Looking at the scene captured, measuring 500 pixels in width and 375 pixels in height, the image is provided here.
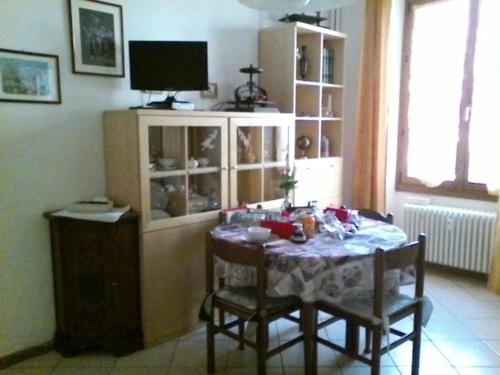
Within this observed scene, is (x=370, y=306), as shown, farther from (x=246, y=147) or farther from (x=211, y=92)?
(x=211, y=92)

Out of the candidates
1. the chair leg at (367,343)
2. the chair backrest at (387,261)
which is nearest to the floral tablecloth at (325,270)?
the chair backrest at (387,261)

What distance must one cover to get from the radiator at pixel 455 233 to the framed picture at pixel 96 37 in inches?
110

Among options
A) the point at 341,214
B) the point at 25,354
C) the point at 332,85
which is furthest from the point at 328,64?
the point at 25,354

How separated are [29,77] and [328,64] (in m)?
2.43

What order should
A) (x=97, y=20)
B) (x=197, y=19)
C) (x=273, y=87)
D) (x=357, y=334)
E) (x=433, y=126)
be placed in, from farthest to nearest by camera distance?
(x=433, y=126), (x=273, y=87), (x=197, y=19), (x=97, y=20), (x=357, y=334)

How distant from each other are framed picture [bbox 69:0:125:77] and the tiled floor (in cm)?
169

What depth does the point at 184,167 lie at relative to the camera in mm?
2752

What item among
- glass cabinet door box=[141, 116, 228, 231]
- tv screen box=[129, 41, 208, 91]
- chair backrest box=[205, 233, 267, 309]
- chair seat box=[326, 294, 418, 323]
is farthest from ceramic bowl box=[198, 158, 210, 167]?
chair seat box=[326, 294, 418, 323]

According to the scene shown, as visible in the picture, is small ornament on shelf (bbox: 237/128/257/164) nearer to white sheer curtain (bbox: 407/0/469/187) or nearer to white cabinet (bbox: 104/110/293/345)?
white cabinet (bbox: 104/110/293/345)

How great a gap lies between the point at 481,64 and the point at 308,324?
2764 mm

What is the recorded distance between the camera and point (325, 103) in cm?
397

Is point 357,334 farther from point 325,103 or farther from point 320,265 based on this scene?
point 325,103

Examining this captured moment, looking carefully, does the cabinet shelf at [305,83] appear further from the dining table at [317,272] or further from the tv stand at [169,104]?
the dining table at [317,272]

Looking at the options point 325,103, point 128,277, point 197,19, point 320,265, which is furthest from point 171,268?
point 325,103
